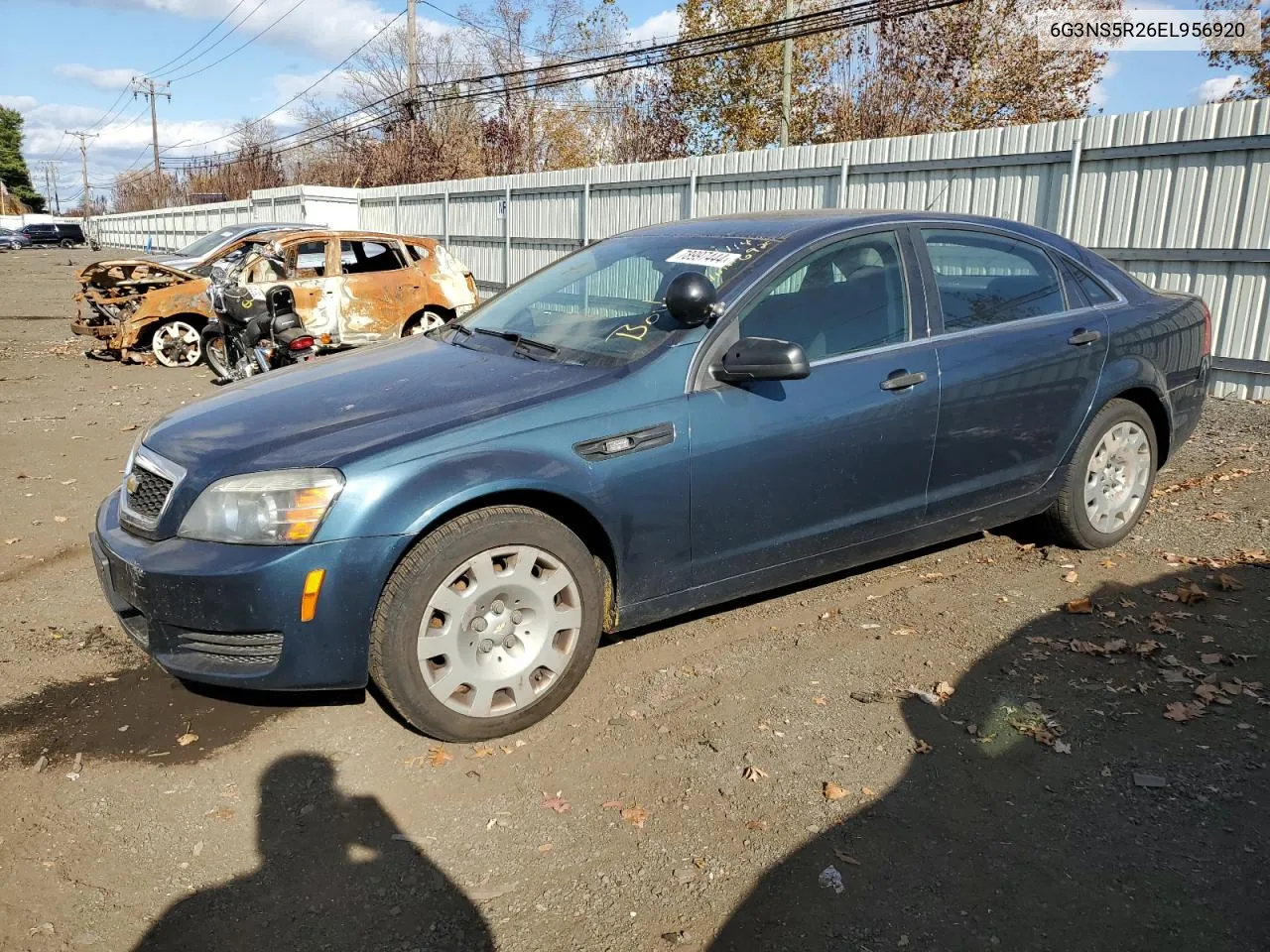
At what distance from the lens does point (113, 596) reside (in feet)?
11.2

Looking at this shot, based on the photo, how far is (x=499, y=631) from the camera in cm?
323

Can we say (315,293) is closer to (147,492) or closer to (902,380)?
(147,492)

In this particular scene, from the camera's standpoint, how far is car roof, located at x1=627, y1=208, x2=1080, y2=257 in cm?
404

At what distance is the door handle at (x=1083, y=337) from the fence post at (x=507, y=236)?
14.2 m

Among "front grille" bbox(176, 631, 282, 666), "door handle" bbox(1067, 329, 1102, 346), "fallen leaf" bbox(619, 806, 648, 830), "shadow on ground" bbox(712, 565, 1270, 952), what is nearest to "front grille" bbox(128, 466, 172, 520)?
"front grille" bbox(176, 631, 282, 666)

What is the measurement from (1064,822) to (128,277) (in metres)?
13.3

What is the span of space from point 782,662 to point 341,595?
1.79m

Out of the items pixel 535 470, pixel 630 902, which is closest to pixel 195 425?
pixel 535 470

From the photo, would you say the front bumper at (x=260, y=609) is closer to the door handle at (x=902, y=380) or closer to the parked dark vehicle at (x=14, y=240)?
the door handle at (x=902, y=380)

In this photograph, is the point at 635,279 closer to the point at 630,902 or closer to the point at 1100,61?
the point at 630,902

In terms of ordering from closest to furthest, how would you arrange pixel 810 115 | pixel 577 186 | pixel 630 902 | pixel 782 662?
1. pixel 630 902
2. pixel 782 662
3. pixel 577 186
4. pixel 810 115

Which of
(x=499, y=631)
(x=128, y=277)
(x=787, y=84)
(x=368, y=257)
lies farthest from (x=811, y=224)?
(x=787, y=84)

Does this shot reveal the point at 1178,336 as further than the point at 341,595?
Yes

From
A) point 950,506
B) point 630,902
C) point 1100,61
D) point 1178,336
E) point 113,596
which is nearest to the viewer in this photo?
point 630,902
